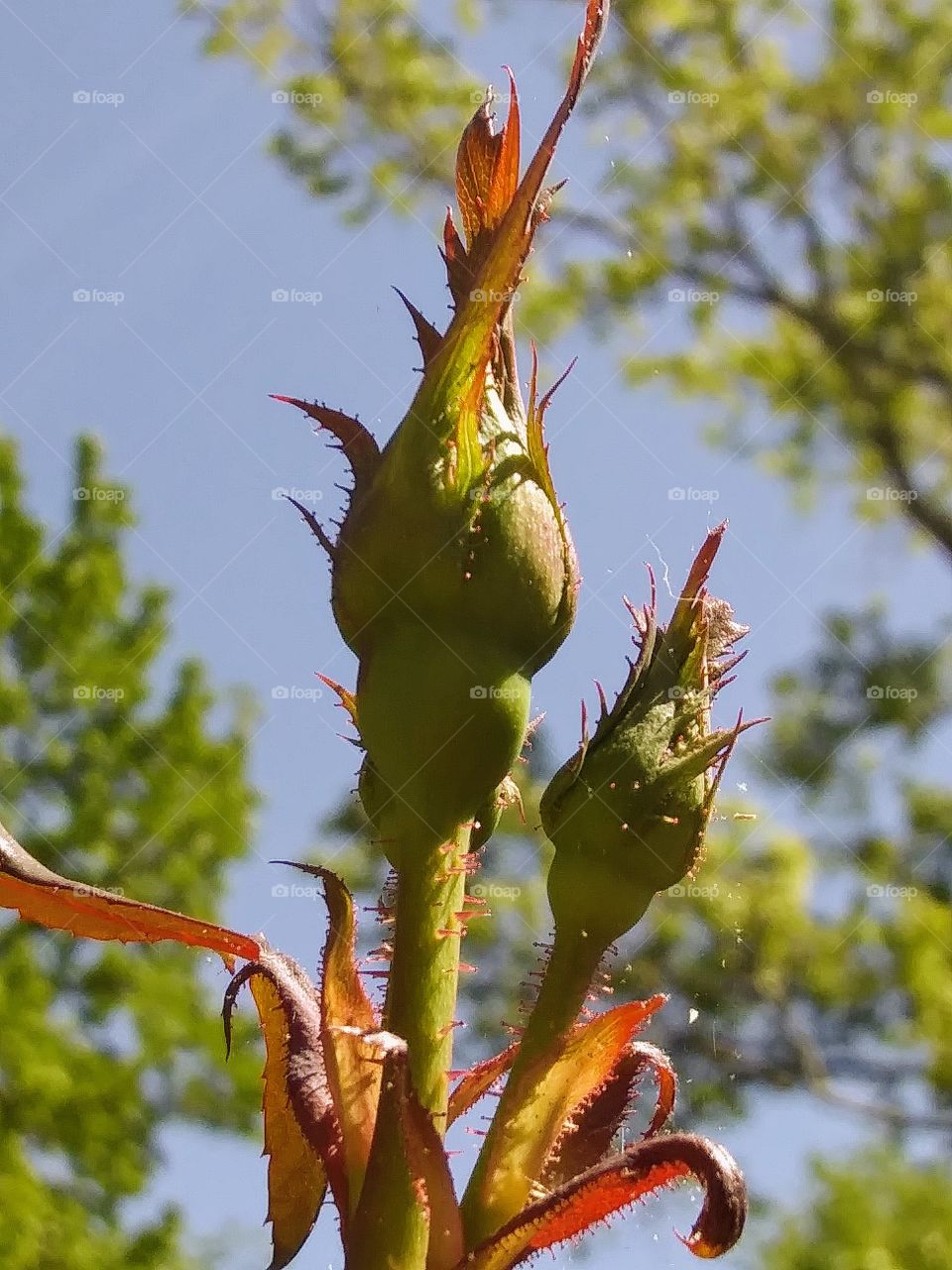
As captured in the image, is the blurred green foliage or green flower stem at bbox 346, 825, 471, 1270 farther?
the blurred green foliage

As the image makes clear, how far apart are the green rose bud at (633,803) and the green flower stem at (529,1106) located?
0.07ft

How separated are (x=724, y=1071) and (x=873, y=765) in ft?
8.75

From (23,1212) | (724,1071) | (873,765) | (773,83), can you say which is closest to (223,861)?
(23,1212)

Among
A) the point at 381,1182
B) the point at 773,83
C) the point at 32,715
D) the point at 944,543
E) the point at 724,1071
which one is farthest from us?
the point at 773,83

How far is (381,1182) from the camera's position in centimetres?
73

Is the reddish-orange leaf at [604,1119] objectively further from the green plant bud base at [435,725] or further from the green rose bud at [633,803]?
the green plant bud base at [435,725]

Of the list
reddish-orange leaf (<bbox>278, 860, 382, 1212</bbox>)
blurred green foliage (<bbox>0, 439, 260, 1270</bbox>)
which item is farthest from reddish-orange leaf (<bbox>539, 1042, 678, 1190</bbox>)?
blurred green foliage (<bbox>0, 439, 260, 1270</bbox>)

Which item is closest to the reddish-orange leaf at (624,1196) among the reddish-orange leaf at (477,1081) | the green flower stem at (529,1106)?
the green flower stem at (529,1106)

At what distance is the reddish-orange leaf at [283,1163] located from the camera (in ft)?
2.59

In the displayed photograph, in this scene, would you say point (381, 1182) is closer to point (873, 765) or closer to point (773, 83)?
point (873, 765)

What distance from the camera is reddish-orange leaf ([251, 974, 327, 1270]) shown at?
31.1 inches

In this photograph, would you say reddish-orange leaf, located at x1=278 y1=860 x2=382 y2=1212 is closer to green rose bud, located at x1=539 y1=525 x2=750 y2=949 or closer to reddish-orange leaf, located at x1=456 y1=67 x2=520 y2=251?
green rose bud, located at x1=539 y1=525 x2=750 y2=949

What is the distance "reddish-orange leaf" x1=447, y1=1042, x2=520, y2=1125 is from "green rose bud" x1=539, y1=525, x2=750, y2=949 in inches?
4.5

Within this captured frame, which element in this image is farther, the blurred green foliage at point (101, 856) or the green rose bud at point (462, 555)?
the blurred green foliage at point (101, 856)
